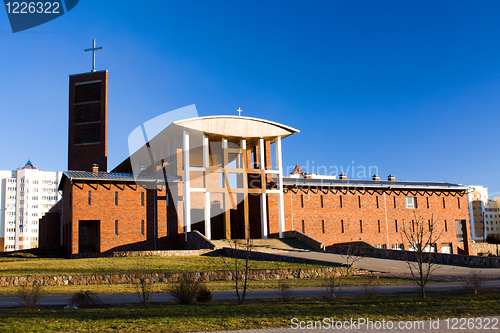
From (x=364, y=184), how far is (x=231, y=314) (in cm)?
3458

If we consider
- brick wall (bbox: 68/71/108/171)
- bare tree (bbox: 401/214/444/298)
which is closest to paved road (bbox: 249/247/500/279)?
bare tree (bbox: 401/214/444/298)

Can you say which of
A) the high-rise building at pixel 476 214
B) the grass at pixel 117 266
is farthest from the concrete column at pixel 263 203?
the high-rise building at pixel 476 214

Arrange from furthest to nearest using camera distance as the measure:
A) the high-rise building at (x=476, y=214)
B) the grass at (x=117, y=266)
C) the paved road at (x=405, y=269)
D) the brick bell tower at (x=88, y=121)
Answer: the high-rise building at (x=476, y=214), the brick bell tower at (x=88, y=121), the paved road at (x=405, y=269), the grass at (x=117, y=266)

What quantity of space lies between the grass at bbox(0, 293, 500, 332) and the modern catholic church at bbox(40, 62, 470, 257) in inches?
700

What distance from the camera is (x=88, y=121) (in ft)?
163

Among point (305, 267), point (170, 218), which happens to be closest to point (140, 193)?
point (170, 218)

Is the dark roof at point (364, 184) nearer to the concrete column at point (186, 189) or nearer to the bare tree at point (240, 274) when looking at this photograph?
the concrete column at point (186, 189)

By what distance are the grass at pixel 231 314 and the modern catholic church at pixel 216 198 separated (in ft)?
58.4

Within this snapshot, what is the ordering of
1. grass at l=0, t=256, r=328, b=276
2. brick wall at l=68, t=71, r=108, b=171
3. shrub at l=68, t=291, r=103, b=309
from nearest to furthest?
1. shrub at l=68, t=291, r=103, b=309
2. grass at l=0, t=256, r=328, b=276
3. brick wall at l=68, t=71, r=108, b=171

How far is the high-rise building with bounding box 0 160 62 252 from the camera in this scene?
109m

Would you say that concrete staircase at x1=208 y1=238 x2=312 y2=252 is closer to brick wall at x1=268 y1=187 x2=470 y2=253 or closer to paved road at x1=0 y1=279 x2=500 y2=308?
brick wall at x1=268 y1=187 x2=470 y2=253

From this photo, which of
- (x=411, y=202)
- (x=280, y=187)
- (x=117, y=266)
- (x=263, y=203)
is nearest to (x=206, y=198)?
(x=263, y=203)

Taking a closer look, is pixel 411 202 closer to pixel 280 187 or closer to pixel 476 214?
pixel 280 187

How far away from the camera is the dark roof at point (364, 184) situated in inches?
1561
